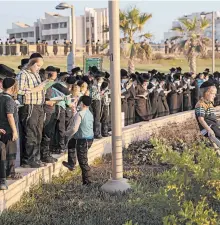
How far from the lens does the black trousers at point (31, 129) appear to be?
7.95m

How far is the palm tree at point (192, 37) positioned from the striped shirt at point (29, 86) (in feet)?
88.5

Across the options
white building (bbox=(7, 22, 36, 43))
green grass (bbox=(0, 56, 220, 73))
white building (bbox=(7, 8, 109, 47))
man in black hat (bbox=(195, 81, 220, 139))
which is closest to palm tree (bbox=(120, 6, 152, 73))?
green grass (bbox=(0, 56, 220, 73))

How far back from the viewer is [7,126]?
7.04 metres

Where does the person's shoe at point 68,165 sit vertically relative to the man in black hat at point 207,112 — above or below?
below

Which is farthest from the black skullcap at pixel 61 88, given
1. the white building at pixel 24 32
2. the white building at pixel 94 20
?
the white building at pixel 24 32

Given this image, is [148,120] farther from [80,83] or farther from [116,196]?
[116,196]

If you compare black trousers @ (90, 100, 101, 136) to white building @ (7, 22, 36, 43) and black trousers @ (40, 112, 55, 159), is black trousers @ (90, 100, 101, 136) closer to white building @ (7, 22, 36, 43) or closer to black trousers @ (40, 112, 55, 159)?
black trousers @ (40, 112, 55, 159)

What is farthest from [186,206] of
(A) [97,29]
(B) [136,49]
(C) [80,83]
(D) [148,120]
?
(A) [97,29]

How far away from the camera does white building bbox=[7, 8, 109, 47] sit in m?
86.8

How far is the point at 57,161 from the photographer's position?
8.80 meters

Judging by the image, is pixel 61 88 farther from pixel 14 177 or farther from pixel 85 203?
pixel 85 203

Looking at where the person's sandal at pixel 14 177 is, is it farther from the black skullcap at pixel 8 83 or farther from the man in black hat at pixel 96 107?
the man in black hat at pixel 96 107

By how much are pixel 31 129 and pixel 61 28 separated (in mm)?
93743

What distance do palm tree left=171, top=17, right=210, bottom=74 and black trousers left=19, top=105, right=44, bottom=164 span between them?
88.2ft
